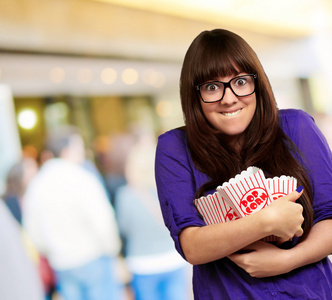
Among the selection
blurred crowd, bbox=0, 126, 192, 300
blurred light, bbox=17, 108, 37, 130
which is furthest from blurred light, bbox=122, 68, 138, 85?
blurred light, bbox=17, 108, 37, 130

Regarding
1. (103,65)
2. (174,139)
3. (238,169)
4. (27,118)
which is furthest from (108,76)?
(238,169)

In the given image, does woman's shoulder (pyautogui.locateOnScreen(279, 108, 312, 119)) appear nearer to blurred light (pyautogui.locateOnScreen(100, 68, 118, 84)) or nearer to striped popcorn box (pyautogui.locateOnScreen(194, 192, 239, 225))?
striped popcorn box (pyautogui.locateOnScreen(194, 192, 239, 225))

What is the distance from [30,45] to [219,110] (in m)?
2.39

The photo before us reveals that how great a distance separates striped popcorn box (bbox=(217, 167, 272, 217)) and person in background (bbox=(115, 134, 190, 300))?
248cm

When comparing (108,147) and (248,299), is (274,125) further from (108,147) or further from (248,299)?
(108,147)

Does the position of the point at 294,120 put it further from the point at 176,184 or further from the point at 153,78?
the point at 153,78

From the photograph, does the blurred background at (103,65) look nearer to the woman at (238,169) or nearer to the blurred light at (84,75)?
the blurred light at (84,75)

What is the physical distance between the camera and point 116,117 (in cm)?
350

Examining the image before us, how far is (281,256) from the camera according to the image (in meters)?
0.95

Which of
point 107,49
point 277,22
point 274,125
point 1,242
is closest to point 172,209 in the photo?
point 274,125

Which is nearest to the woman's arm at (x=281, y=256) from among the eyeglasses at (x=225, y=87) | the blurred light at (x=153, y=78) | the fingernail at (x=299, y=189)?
the fingernail at (x=299, y=189)

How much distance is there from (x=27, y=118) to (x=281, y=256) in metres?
2.48

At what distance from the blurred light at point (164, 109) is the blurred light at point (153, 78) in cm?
17

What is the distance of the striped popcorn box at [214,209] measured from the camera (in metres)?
1.00
